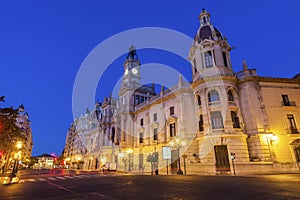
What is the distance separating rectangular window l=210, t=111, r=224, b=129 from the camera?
2511cm

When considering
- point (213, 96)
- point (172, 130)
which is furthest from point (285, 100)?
point (172, 130)

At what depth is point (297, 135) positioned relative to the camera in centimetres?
2442

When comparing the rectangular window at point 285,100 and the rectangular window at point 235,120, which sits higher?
the rectangular window at point 285,100

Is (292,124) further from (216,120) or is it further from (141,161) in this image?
(141,161)

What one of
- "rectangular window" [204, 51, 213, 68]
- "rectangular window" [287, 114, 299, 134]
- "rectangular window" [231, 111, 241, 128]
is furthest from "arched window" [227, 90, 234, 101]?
"rectangular window" [287, 114, 299, 134]

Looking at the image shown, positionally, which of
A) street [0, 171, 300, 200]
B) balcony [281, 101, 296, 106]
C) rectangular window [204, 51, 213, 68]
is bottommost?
street [0, 171, 300, 200]

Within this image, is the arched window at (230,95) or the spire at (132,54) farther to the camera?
the spire at (132,54)

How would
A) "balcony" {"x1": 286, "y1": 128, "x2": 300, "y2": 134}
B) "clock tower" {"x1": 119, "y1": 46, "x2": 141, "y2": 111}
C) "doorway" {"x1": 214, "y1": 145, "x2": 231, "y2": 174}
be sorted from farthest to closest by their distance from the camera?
"clock tower" {"x1": 119, "y1": 46, "x2": 141, "y2": 111}, "balcony" {"x1": 286, "y1": 128, "x2": 300, "y2": 134}, "doorway" {"x1": 214, "y1": 145, "x2": 231, "y2": 174}

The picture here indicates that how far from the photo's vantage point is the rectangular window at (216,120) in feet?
82.4

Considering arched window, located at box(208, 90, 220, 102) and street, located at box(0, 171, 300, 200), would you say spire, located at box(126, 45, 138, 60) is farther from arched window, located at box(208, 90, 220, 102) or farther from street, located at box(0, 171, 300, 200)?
street, located at box(0, 171, 300, 200)

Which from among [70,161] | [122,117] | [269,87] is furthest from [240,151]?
[70,161]

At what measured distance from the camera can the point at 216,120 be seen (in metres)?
25.4

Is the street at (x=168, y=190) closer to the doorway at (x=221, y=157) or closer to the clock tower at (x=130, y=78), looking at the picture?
the doorway at (x=221, y=157)

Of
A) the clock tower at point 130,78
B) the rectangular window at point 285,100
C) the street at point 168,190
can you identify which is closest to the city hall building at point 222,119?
the rectangular window at point 285,100
